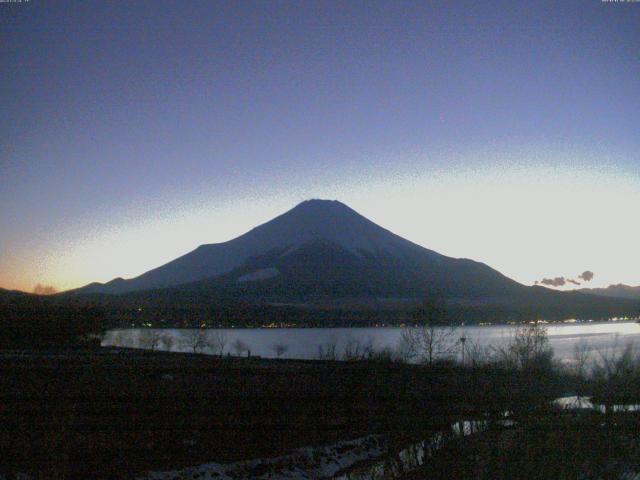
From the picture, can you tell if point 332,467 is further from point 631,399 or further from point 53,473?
point 631,399

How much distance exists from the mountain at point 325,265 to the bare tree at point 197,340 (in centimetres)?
5308

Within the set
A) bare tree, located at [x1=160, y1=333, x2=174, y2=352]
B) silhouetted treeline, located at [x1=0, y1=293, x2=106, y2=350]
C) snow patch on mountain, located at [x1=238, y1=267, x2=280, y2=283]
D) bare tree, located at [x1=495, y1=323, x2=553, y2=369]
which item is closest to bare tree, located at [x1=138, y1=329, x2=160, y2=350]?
bare tree, located at [x1=160, y1=333, x2=174, y2=352]

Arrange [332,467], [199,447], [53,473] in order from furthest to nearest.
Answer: [332,467], [199,447], [53,473]

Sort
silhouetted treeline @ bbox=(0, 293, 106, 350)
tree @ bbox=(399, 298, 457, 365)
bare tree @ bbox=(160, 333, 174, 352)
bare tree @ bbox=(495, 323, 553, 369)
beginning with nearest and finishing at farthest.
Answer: silhouetted treeline @ bbox=(0, 293, 106, 350) < bare tree @ bbox=(495, 323, 553, 369) < tree @ bbox=(399, 298, 457, 365) < bare tree @ bbox=(160, 333, 174, 352)

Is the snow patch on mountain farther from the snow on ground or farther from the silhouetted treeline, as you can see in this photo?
the snow on ground

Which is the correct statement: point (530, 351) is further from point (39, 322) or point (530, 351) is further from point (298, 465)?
point (39, 322)

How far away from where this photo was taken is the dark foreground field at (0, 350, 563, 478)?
995 cm

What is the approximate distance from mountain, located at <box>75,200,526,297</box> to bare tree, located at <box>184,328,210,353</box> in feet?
174

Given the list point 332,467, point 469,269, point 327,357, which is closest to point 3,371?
point 332,467

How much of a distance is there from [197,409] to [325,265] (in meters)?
118

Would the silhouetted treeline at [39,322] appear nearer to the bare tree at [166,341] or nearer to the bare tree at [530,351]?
the bare tree at [166,341]

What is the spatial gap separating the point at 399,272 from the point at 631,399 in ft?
336

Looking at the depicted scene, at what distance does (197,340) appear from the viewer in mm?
51969

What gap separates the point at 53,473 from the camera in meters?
8.30
